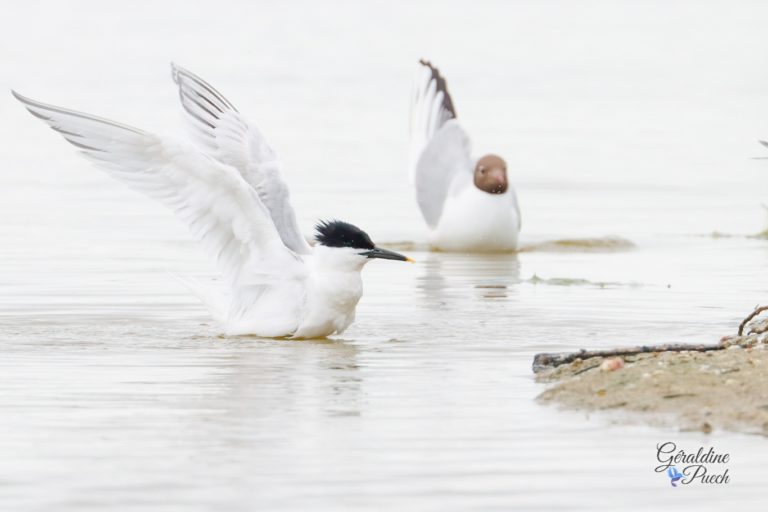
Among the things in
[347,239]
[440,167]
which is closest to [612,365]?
[347,239]

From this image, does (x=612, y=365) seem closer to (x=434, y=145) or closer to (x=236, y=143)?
(x=236, y=143)

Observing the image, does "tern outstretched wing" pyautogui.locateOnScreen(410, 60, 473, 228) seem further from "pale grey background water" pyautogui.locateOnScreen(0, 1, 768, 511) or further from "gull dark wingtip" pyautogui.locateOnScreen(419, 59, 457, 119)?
"pale grey background water" pyautogui.locateOnScreen(0, 1, 768, 511)

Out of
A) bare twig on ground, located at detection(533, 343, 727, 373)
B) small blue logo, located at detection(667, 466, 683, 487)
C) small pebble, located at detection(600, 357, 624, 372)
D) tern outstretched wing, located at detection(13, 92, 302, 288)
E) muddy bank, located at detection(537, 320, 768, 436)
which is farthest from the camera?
tern outstretched wing, located at detection(13, 92, 302, 288)

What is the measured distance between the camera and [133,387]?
7492 mm

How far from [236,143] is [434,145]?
19.2ft

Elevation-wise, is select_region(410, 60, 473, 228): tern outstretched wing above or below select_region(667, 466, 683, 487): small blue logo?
above

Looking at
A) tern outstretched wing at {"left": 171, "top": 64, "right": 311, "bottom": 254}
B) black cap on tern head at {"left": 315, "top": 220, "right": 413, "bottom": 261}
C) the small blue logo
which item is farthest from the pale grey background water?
tern outstretched wing at {"left": 171, "top": 64, "right": 311, "bottom": 254}

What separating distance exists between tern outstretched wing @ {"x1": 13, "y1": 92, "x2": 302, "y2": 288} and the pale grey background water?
534mm

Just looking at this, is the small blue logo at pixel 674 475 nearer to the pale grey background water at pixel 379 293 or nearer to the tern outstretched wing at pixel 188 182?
the pale grey background water at pixel 379 293

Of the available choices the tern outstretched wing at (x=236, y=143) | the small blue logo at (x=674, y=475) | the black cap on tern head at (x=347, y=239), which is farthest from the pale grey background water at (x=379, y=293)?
the tern outstretched wing at (x=236, y=143)

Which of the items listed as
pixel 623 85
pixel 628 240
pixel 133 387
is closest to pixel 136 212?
pixel 628 240

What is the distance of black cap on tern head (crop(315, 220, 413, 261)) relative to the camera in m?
9.62

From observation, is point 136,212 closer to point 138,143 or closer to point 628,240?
point 628,240

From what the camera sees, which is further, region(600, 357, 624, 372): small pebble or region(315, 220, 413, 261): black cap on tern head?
region(315, 220, 413, 261): black cap on tern head
